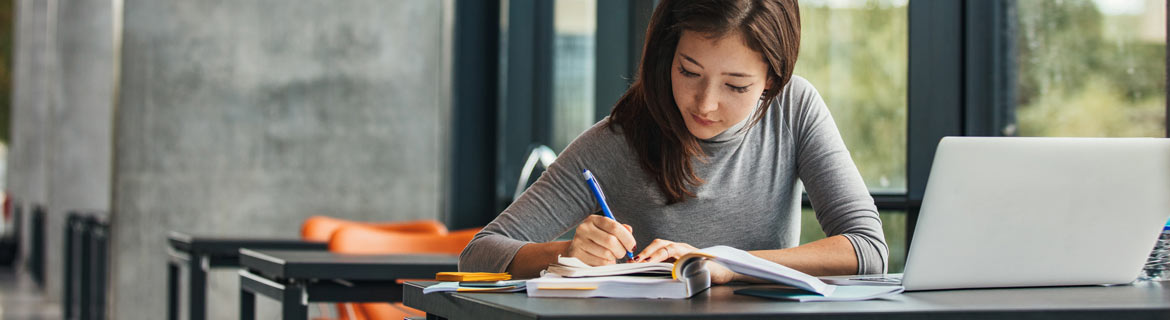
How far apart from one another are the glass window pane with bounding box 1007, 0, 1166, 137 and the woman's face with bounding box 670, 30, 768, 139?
3.97 feet

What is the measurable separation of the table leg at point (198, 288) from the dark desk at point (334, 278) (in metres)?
1.21

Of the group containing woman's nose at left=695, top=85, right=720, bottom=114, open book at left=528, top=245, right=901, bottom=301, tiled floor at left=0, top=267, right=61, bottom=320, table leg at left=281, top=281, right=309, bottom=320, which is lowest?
tiled floor at left=0, top=267, right=61, bottom=320

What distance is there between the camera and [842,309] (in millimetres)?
1000

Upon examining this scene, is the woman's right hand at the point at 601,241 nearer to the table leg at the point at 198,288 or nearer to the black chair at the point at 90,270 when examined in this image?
the table leg at the point at 198,288

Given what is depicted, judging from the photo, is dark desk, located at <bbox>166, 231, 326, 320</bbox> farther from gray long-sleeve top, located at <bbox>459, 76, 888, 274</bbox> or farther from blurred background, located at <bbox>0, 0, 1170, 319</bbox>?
gray long-sleeve top, located at <bbox>459, 76, 888, 274</bbox>

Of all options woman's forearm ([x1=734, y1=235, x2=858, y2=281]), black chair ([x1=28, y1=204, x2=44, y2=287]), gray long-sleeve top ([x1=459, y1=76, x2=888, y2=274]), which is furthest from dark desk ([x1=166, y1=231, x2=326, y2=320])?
black chair ([x1=28, y1=204, x2=44, y2=287])

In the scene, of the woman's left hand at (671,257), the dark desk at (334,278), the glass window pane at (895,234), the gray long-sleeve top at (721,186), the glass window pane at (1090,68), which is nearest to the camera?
the woman's left hand at (671,257)

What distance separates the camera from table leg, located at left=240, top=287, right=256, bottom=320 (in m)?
2.28

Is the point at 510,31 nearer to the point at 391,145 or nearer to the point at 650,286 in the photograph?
the point at 391,145

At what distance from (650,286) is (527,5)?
3.61 m

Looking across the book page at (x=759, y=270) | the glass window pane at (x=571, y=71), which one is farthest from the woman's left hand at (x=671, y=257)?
the glass window pane at (x=571, y=71)

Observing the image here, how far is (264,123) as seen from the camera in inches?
191

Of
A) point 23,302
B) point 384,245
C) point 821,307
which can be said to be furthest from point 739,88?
point 23,302

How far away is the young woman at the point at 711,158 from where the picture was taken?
162 centimetres
